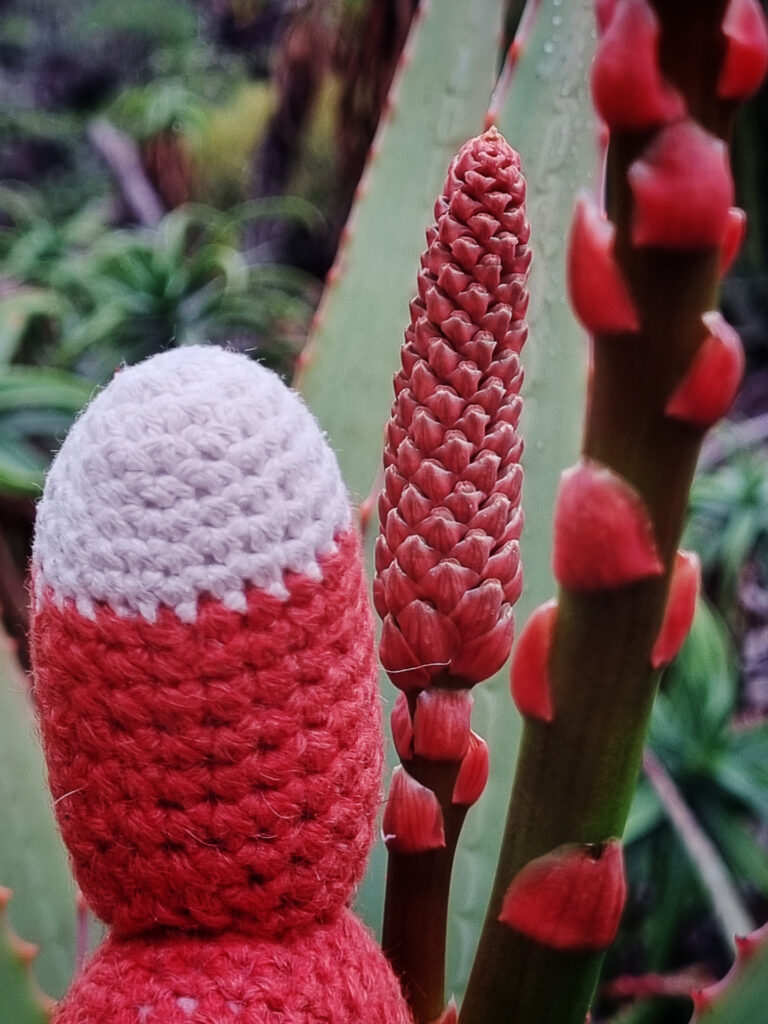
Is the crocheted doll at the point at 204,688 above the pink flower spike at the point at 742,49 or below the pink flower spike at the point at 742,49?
below

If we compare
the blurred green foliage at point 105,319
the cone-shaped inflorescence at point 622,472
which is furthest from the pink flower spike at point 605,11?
the blurred green foliage at point 105,319

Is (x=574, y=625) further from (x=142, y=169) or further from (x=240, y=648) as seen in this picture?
(x=142, y=169)

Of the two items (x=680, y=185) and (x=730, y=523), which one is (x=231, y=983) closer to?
(x=680, y=185)

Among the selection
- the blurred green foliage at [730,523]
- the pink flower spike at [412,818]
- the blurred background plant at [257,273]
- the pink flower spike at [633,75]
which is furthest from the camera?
the blurred green foliage at [730,523]

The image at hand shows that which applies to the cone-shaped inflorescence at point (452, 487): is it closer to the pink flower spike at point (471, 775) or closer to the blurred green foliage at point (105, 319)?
the pink flower spike at point (471, 775)

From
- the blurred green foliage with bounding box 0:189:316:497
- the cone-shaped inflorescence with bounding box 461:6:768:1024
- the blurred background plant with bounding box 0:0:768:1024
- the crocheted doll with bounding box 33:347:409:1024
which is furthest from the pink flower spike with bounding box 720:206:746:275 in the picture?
the blurred green foliage with bounding box 0:189:316:497

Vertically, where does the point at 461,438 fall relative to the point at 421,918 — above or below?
above

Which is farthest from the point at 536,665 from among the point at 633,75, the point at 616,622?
the point at 633,75
